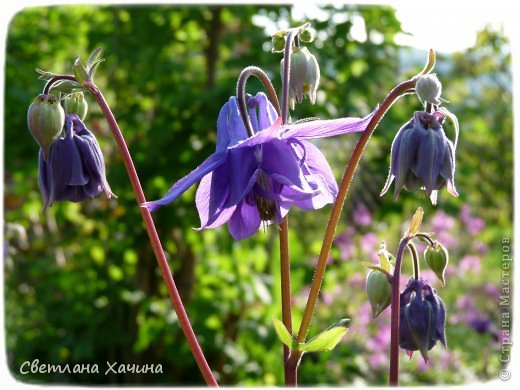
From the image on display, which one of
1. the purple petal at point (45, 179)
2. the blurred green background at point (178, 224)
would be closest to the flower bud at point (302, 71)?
the purple petal at point (45, 179)

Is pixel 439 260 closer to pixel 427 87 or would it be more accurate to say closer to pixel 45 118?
pixel 427 87

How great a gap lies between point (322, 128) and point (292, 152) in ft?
0.17

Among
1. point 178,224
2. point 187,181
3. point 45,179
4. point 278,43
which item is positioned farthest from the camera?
point 178,224

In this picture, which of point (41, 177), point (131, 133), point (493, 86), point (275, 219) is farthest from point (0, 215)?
point (493, 86)

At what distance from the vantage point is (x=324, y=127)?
972 mm

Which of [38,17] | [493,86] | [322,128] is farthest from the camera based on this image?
[493,86]

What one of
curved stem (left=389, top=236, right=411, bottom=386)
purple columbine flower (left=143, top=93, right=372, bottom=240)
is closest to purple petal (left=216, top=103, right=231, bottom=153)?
purple columbine flower (left=143, top=93, right=372, bottom=240)

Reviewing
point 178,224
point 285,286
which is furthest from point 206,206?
point 178,224

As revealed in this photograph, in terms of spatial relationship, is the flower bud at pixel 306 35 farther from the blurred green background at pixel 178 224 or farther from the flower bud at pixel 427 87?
the blurred green background at pixel 178 224

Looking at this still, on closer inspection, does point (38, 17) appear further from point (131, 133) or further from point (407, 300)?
point (407, 300)

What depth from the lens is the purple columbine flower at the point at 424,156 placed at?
1.01 meters

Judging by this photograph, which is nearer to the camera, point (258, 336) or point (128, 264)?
point (258, 336)

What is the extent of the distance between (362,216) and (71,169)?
113 inches

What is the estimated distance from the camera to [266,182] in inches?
39.1
